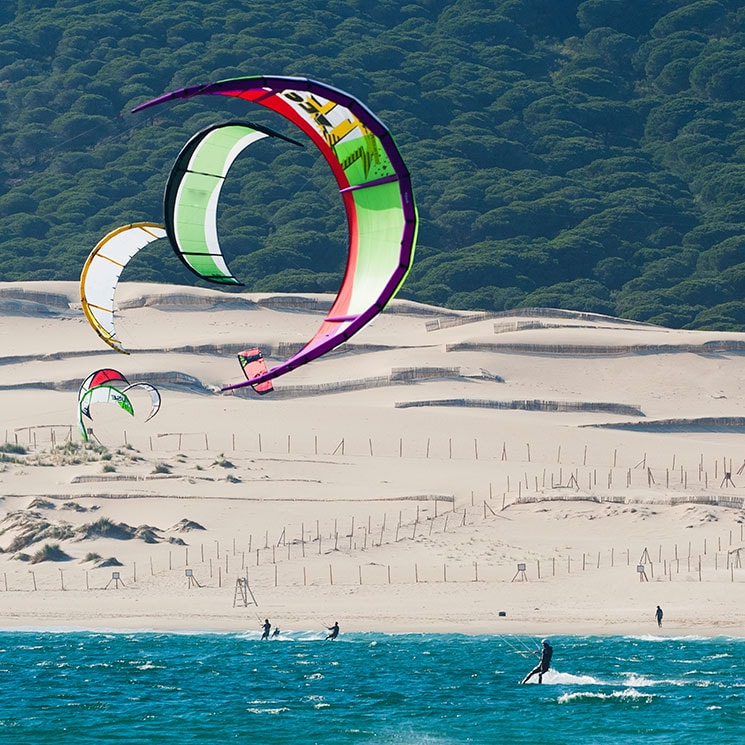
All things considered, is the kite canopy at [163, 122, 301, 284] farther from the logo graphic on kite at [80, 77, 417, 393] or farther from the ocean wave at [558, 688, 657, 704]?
the ocean wave at [558, 688, 657, 704]

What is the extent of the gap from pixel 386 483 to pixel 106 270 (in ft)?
66.2

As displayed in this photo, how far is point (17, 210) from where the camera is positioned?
13888cm

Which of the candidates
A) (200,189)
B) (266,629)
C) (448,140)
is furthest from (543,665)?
(448,140)

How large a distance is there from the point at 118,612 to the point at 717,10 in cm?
15072

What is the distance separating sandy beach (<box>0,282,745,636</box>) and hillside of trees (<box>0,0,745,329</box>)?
3957cm

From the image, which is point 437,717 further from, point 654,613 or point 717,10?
point 717,10

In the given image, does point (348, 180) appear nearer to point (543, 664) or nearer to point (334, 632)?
point (543, 664)

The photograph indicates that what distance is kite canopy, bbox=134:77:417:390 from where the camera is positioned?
16.3 m

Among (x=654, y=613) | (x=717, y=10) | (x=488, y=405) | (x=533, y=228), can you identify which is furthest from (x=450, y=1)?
(x=654, y=613)

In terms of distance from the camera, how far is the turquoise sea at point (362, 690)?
27188mm

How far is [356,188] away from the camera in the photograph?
17.1 metres

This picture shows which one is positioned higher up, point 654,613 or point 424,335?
point 424,335

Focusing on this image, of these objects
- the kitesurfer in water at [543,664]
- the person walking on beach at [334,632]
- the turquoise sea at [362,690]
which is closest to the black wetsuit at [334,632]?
the person walking on beach at [334,632]

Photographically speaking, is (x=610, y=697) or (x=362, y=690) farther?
(x=362, y=690)
